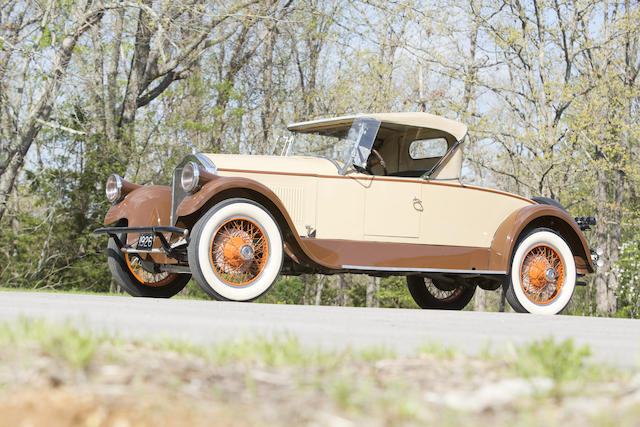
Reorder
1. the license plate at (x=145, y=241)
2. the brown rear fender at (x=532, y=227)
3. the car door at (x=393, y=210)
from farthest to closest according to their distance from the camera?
the brown rear fender at (x=532, y=227)
the car door at (x=393, y=210)
the license plate at (x=145, y=241)

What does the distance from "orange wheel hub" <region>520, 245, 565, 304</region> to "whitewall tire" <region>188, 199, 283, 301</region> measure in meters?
3.12

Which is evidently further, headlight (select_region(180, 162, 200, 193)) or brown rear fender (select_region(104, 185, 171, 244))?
brown rear fender (select_region(104, 185, 171, 244))

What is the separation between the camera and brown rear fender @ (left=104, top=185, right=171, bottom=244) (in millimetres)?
8625

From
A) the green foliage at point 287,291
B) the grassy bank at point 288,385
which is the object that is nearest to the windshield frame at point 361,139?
the grassy bank at point 288,385

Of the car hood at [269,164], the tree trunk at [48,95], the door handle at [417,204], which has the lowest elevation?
the door handle at [417,204]

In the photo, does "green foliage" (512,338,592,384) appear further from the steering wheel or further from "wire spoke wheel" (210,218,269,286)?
the steering wheel

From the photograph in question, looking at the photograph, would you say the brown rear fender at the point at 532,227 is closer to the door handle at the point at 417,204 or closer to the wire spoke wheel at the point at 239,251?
the door handle at the point at 417,204

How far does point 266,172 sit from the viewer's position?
829 centimetres

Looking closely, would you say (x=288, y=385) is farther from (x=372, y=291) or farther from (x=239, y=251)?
(x=372, y=291)

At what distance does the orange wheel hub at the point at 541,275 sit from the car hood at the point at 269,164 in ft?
8.40

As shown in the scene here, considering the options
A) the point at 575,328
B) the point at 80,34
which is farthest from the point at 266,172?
the point at 80,34

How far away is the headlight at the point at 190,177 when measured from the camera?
7641 millimetres

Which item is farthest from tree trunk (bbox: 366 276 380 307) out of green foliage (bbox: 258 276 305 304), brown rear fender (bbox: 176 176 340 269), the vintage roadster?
brown rear fender (bbox: 176 176 340 269)

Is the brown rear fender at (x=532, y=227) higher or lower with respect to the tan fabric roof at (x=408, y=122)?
lower
